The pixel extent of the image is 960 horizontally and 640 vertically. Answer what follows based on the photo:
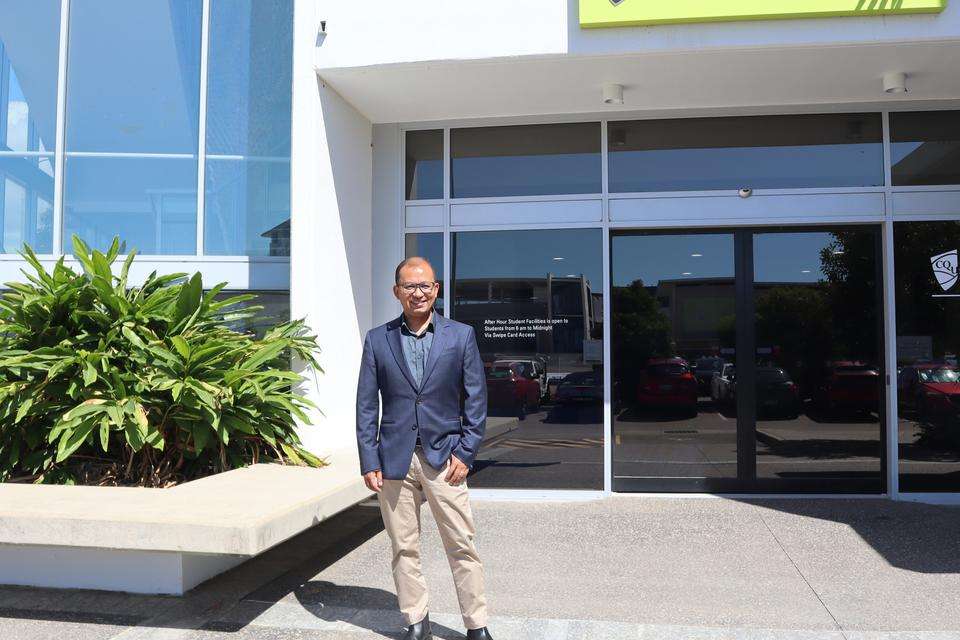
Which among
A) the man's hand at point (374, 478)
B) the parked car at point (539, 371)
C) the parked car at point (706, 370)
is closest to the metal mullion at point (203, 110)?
the parked car at point (539, 371)

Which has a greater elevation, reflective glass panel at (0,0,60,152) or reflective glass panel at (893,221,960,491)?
reflective glass panel at (0,0,60,152)

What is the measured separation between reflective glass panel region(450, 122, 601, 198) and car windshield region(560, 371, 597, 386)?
1.75 metres

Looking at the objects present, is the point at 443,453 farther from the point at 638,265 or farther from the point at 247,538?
the point at 638,265

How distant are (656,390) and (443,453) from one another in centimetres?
401

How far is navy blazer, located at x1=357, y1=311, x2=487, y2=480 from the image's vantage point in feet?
12.4

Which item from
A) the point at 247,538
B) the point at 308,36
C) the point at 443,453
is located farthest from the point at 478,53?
the point at 247,538

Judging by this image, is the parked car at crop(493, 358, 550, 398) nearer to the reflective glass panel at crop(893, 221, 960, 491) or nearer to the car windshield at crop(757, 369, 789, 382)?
the car windshield at crop(757, 369, 789, 382)

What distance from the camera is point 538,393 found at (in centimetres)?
739

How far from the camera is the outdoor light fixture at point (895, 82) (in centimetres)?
646

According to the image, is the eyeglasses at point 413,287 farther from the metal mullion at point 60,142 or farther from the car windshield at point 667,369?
the metal mullion at point 60,142

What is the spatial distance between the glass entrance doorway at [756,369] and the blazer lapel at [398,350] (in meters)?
3.86

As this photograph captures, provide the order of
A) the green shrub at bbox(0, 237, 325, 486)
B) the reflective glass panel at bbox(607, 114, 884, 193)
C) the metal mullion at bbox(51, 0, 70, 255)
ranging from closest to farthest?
the green shrub at bbox(0, 237, 325, 486), the reflective glass panel at bbox(607, 114, 884, 193), the metal mullion at bbox(51, 0, 70, 255)

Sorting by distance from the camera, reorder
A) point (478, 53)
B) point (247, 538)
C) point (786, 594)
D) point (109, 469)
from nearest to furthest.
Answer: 1. point (247, 538)
2. point (786, 594)
3. point (109, 469)
4. point (478, 53)

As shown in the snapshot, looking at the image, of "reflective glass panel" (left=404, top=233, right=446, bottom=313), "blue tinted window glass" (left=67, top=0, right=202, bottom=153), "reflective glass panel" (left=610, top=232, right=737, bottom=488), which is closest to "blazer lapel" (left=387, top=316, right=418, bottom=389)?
"reflective glass panel" (left=404, top=233, right=446, bottom=313)
